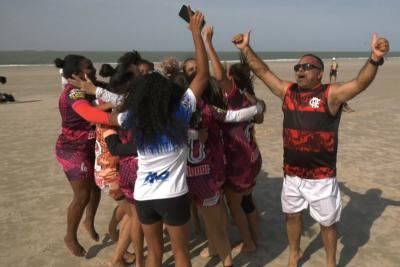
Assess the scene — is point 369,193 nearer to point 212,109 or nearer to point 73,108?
point 212,109

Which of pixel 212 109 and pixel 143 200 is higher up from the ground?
Result: pixel 212 109

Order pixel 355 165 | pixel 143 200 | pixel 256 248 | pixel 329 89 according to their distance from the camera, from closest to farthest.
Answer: pixel 143 200
pixel 329 89
pixel 256 248
pixel 355 165

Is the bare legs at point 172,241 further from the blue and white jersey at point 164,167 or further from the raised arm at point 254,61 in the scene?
the raised arm at point 254,61

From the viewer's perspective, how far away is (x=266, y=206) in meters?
5.71

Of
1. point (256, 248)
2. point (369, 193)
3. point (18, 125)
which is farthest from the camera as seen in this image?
point (18, 125)

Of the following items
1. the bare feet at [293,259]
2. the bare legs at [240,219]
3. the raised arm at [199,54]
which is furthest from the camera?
the bare legs at [240,219]

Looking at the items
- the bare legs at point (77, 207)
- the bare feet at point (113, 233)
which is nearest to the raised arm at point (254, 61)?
the bare legs at point (77, 207)

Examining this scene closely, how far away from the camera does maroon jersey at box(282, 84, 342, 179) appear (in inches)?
138

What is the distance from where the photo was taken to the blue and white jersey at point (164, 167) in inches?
109

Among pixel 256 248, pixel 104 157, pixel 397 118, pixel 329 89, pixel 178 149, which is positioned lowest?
pixel 397 118

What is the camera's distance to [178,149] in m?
2.79

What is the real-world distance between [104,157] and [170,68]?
4.84 feet

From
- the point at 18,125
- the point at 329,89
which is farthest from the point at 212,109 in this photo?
the point at 18,125

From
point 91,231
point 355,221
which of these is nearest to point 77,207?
point 91,231
